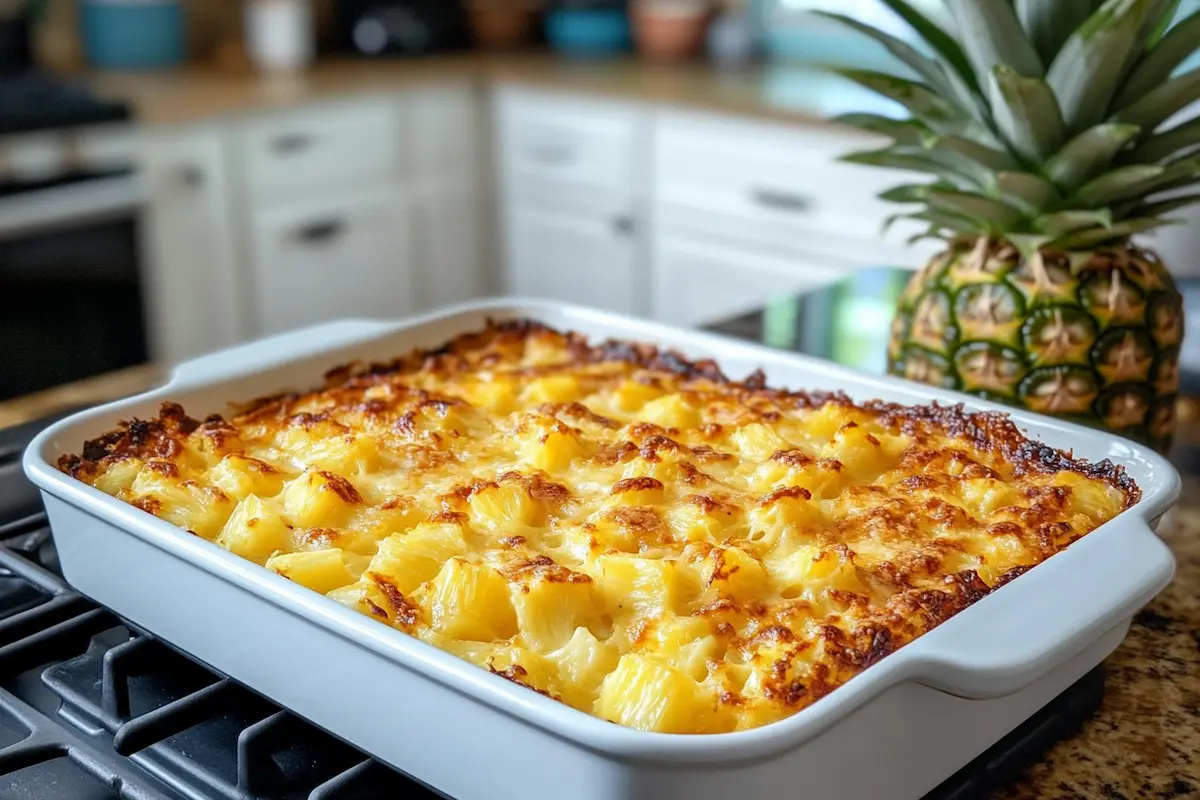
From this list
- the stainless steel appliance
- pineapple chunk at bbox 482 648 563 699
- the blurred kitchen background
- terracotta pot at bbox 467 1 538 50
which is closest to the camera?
pineapple chunk at bbox 482 648 563 699

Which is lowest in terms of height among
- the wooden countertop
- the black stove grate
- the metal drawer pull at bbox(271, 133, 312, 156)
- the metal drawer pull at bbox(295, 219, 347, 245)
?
the metal drawer pull at bbox(295, 219, 347, 245)

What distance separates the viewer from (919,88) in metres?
1.28

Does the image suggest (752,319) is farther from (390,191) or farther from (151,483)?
(390,191)

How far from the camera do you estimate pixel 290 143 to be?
3273mm

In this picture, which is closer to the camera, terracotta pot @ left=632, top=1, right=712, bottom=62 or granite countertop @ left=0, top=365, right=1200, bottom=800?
granite countertop @ left=0, top=365, right=1200, bottom=800

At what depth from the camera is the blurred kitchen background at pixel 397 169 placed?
9.51 feet

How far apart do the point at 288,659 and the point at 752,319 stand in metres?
1.00

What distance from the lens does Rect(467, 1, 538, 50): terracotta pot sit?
14.0ft

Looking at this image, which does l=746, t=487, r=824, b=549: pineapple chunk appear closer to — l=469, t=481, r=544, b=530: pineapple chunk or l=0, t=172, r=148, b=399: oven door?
l=469, t=481, r=544, b=530: pineapple chunk

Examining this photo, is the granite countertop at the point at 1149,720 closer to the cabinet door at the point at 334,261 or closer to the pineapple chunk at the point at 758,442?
the pineapple chunk at the point at 758,442

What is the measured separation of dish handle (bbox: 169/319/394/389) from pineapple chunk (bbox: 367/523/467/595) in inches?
15.6

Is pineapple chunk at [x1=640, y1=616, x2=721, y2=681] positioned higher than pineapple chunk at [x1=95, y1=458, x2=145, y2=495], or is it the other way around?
pineapple chunk at [x1=640, y1=616, x2=721, y2=681]

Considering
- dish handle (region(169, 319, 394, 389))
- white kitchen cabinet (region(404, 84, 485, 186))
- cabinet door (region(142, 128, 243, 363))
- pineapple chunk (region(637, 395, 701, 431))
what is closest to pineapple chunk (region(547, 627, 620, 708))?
pineapple chunk (region(637, 395, 701, 431))

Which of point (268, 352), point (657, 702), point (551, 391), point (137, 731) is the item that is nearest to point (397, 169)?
point (268, 352)
